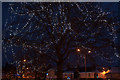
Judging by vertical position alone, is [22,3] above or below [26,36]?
above

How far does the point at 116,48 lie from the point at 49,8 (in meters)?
4.47

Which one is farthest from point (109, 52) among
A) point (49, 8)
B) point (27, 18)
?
point (27, 18)

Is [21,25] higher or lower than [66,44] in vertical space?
higher

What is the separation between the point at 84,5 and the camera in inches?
452

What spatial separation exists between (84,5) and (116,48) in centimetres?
304

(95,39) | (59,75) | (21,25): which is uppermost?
(21,25)

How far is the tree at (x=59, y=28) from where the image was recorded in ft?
37.2

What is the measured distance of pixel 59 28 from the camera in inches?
474

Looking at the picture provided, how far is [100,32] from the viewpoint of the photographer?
37.9ft

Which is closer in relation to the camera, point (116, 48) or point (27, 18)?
point (116, 48)

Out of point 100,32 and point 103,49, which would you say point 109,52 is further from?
point 100,32

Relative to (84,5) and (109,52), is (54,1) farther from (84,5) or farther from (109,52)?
(109,52)

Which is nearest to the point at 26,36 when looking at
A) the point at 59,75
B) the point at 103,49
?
the point at 59,75

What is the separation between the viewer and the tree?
37.2 feet
